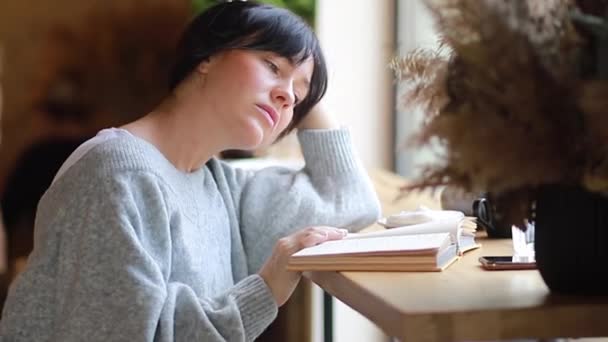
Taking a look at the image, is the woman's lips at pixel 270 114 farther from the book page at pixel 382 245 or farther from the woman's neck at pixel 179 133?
the book page at pixel 382 245

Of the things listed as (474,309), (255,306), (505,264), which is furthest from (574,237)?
(255,306)

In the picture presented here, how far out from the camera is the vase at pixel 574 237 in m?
1.00

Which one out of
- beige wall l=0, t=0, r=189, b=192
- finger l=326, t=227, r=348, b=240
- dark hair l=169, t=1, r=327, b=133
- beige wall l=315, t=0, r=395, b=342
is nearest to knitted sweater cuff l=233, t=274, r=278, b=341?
finger l=326, t=227, r=348, b=240

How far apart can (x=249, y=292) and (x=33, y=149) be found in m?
2.43

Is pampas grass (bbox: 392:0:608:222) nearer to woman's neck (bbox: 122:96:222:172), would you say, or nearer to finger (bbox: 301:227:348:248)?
finger (bbox: 301:227:348:248)

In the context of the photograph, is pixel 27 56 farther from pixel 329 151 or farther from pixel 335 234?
pixel 335 234

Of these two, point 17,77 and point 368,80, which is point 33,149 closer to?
point 17,77

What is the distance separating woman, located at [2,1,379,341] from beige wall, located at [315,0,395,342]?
1.36 meters

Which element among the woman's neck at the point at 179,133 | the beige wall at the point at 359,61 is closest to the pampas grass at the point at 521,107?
the woman's neck at the point at 179,133

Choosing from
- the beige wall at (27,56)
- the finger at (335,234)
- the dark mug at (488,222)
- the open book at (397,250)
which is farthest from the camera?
the beige wall at (27,56)

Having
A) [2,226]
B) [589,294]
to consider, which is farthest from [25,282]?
[2,226]

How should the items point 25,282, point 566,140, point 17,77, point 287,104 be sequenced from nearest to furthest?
point 566,140 < point 25,282 < point 287,104 < point 17,77

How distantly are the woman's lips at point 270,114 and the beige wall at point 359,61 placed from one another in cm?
159

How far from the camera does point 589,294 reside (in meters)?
1.03
